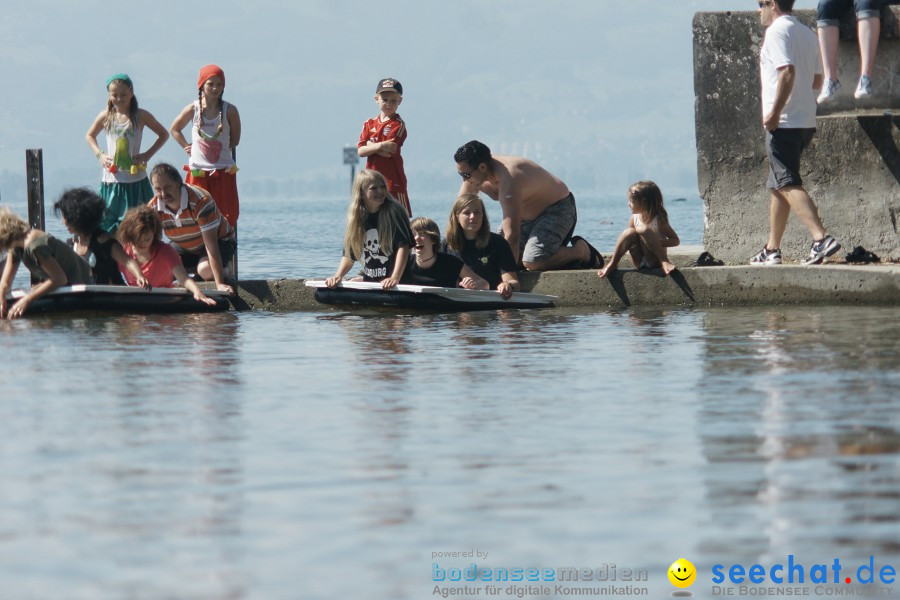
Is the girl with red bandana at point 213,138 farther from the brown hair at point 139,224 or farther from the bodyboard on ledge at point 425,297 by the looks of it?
the bodyboard on ledge at point 425,297

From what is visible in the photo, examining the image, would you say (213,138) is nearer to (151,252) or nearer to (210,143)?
(210,143)

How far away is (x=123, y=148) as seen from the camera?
12281mm

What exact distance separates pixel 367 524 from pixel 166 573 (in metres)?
0.70

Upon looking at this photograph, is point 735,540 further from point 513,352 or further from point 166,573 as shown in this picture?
point 513,352

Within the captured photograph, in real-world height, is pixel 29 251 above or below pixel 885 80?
below

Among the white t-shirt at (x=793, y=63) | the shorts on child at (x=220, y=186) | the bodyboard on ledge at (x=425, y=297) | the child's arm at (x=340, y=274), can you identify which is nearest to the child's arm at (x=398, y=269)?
the bodyboard on ledge at (x=425, y=297)

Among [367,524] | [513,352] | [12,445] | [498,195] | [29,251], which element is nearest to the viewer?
[367,524]

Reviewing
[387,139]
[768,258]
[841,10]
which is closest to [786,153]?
[768,258]

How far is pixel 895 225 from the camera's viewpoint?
11578 millimetres

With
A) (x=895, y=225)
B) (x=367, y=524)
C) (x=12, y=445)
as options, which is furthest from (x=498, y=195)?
(x=367, y=524)

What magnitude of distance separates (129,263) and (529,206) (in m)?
2.93

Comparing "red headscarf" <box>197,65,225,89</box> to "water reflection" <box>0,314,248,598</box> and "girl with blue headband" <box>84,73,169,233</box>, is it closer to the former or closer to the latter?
"girl with blue headband" <box>84,73,169,233</box>

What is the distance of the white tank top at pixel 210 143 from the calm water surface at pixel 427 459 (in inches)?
112

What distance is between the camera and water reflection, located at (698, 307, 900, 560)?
4578 millimetres
